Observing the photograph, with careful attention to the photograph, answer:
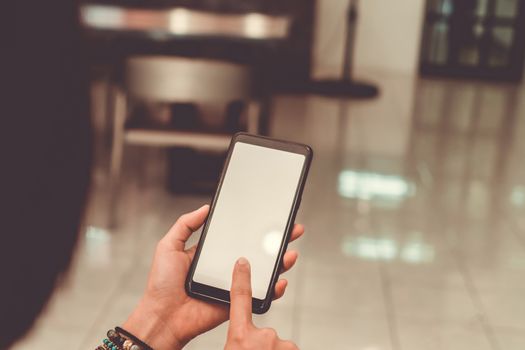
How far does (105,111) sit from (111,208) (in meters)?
1.79

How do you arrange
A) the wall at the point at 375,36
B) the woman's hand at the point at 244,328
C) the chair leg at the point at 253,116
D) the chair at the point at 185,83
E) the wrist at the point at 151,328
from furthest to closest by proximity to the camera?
the wall at the point at 375,36, the chair leg at the point at 253,116, the chair at the point at 185,83, the wrist at the point at 151,328, the woman's hand at the point at 244,328

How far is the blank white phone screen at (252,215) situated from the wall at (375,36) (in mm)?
6173

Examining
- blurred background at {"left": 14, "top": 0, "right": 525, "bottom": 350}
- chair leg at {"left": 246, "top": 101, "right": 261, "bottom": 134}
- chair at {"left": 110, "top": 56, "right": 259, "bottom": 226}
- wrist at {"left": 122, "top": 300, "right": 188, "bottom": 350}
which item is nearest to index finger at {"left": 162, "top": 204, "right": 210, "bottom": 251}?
wrist at {"left": 122, "top": 300, "right": 188, "bottom": 350}

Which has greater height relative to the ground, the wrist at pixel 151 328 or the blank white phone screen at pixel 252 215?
the blank white phone screen at pixel 252 215

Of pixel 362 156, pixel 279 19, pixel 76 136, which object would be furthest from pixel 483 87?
pixel 76 136

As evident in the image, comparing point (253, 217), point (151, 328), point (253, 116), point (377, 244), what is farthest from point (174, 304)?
point (253, 116)

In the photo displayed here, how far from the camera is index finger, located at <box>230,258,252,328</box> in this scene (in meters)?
0.96

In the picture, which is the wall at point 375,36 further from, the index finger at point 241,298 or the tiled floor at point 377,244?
the index finger at point 241,298

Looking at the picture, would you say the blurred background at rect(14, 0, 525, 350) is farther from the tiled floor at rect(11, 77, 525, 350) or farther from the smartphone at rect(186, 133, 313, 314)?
the smartphone at rect(186, 133, 313, 314)

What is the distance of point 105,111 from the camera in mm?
4902

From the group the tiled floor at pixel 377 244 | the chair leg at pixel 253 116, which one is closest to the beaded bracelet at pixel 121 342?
the tiled floor at pixel 377 244

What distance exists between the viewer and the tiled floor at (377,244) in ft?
7.86

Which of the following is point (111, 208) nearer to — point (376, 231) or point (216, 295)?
point (376, 231)

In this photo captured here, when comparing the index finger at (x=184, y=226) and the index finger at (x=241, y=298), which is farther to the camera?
the index finger at (x=184, y=226)
